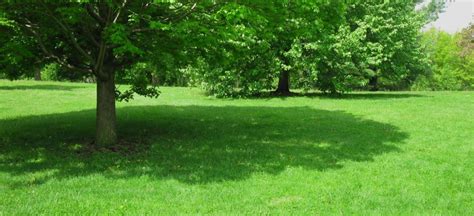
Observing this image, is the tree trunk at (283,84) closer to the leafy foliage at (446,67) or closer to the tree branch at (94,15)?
the tree branch at (94,15)

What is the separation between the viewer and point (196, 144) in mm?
16625

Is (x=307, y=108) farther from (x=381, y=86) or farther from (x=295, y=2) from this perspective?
(x=381, y=86)

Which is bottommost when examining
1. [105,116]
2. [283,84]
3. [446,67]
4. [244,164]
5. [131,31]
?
[244,164]

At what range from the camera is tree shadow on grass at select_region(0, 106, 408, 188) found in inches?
510

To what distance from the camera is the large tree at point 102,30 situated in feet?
43.7

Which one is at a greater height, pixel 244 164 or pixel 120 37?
pixel 120 37

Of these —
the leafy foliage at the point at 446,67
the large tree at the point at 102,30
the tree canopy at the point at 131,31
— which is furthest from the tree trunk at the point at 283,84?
the leafy foliage at the point at 446,67

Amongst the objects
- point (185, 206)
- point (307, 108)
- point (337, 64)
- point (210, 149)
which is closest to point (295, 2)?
point (210, 149)

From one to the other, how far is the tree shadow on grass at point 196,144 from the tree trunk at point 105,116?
2.77ft

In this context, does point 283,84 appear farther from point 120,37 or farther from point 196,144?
point 120,37

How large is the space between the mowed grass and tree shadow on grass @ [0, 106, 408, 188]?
0.13 feet

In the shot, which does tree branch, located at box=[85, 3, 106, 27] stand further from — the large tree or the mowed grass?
the mowed grass

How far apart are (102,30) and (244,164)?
6.64 metres

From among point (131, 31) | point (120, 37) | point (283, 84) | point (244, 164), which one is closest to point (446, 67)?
point (283, 84)
